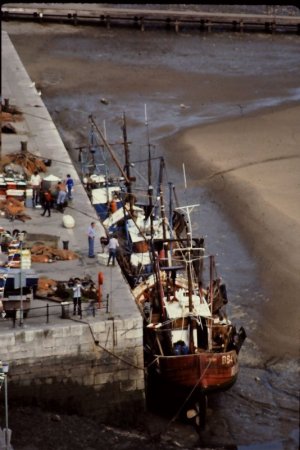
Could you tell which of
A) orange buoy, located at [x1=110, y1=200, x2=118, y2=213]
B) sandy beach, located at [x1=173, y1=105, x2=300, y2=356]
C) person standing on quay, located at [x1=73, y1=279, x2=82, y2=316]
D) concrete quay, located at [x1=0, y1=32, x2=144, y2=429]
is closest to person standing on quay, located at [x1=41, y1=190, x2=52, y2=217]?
orange buoy, located at [x1=110, y1=200, x2=118, y2=213]

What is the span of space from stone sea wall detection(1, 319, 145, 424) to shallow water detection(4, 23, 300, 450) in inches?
87.4

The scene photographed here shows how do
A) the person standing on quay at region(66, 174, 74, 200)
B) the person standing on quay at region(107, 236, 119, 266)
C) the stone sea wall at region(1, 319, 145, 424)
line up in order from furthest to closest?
1. the person standing on quay at region(66, 174, 74, 200)
2. the person standing on quay at region(107, 236, 119, 266)
3. the stone sea wall at region(1, 319, 145, 424)

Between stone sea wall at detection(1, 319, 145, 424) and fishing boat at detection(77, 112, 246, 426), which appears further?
fishing boat at detection(77, 112, 246, 426)

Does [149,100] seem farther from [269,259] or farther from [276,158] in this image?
[269,259]

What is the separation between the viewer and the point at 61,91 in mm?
72062

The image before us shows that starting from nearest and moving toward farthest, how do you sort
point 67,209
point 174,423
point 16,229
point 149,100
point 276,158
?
1. point 174,423
2. point 16,229
3. point 67,209
4. point 276,158
5. point 149,100

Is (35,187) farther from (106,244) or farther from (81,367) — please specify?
(81,367)

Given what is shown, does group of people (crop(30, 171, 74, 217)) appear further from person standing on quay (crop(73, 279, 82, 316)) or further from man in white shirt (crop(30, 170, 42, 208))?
person standing on quay (crop(73, 279, 82, 316))

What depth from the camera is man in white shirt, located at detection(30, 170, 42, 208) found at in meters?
44.1

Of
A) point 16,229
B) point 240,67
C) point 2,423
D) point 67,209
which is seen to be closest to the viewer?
point 2,423

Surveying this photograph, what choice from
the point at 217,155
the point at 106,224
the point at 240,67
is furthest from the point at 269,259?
the point at 240,67

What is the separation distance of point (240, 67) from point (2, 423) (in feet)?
162

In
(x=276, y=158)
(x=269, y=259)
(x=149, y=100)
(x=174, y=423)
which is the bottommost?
(x=174, y=423)

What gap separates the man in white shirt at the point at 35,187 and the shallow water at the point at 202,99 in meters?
7.07
